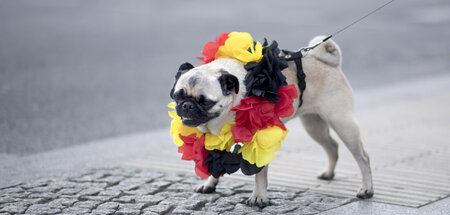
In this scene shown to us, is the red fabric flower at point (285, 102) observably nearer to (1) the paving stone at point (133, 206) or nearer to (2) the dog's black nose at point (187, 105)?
(2) the dog's black nose at point (187, 105)

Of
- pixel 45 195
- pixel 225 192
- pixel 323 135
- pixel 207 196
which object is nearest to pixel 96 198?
pixel 45 195

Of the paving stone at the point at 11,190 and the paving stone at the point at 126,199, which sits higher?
the paving stone at the point at 11,190

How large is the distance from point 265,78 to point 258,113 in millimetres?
258

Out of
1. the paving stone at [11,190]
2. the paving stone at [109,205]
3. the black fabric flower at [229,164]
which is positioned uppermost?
the black fabric flower at [229,164]

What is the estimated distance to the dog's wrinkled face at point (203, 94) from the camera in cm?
346

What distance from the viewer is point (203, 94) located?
11.3 feet

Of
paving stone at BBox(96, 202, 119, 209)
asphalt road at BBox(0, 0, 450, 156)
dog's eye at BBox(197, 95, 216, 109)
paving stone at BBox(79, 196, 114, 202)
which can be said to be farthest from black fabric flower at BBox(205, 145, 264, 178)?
asphalt road at BBox(0, 0, 450, 156)

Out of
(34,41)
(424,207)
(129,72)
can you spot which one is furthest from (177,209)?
(34,41)

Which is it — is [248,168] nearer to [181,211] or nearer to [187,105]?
[181,211]

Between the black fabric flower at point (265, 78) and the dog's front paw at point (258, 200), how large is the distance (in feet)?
2.65

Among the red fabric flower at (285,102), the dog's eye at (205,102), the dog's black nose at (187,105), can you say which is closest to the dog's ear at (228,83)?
the dog's eye at (205,102)

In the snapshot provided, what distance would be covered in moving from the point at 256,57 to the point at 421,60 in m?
11.4

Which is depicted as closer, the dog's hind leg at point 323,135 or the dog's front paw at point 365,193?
the dog's front paw at point 365,193

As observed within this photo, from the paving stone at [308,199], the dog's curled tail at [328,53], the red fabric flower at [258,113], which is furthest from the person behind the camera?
the dog's curled tail at [328,53]
